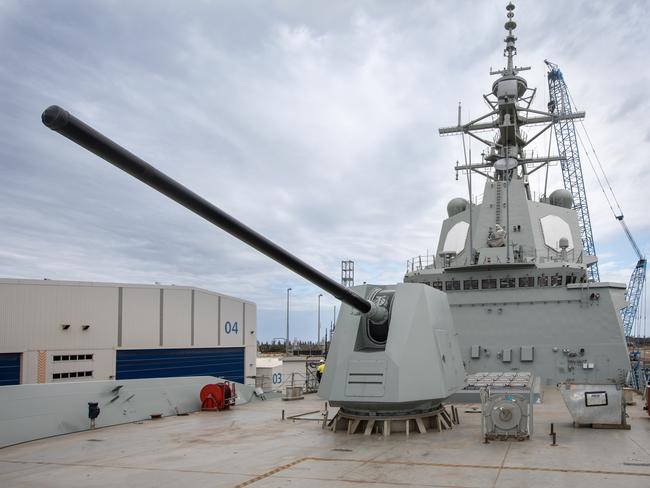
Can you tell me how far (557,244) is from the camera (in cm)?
1919

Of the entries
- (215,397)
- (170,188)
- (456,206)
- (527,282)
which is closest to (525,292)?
(527,282)

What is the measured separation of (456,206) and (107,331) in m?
12.7

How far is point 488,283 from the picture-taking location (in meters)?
17.9

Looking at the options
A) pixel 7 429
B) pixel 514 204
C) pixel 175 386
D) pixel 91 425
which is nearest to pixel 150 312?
pixel 175 386

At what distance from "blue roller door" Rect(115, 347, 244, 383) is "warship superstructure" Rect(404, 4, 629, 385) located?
A: 703 centimetres

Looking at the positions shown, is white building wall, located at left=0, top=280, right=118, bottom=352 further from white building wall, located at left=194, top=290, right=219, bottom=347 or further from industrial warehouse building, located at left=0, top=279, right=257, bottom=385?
white building wall, located at left=194, top=290, right=219, bottom=347

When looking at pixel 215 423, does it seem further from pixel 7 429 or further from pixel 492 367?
pixel 492 367

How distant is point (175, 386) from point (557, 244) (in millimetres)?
12742

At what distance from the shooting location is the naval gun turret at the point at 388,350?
336 inches

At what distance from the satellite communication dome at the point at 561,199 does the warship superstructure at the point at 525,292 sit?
0.99 m

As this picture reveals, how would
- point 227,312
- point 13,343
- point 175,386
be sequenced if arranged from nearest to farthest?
point 175,386 → point 13,343 → point 227,312

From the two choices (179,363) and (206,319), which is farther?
(206,319)

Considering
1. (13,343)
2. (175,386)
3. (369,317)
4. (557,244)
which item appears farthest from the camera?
(557,244)

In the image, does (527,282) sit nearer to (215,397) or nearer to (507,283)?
(507,283)
